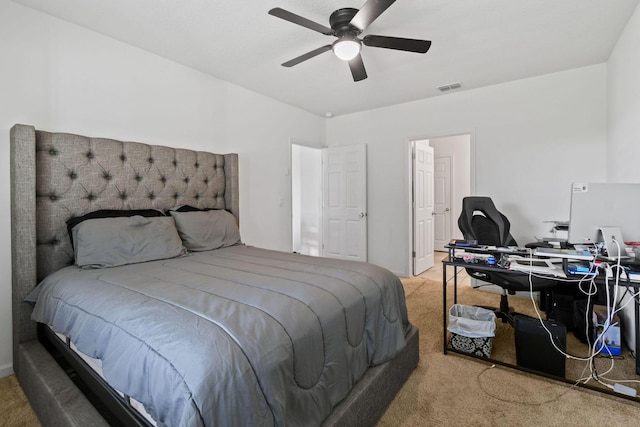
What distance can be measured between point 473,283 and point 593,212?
2197 mm

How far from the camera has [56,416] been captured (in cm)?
128

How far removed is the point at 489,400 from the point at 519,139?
111 inches

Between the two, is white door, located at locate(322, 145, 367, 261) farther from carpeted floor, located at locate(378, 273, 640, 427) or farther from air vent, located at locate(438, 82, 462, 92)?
carpeted floor, located at locate(378, 273, 640, 427)

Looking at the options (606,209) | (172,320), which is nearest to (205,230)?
(172,320)

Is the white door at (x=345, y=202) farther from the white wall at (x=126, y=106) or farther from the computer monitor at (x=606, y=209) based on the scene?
the computer monitor at (x=606, y=209)

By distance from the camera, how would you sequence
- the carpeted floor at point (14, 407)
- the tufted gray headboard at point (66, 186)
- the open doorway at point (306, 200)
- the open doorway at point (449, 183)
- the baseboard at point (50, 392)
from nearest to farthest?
the baseboard at point (50, 392)
the carpeted floor at point (14, 407)
the tufted gray headboard at point (66, 186)
the open doorway at point (306, 200)
the open doorway at point (449, 183)

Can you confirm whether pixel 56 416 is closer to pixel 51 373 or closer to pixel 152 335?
pixel 51 373

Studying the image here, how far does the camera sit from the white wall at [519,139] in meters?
3.08

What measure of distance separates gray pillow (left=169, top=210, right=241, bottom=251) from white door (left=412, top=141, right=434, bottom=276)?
2597 millimetres

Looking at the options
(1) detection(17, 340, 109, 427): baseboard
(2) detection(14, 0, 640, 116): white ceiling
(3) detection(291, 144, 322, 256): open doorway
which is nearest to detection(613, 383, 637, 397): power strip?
(2) detection(14, 0, 640, 116): white ceiling

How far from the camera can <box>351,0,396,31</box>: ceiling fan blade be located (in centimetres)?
165

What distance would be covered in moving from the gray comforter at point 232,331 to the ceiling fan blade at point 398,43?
146cm

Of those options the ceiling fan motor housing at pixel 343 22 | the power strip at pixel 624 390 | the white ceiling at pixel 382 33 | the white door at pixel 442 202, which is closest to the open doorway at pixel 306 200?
the white ceiling at pixel 382 33

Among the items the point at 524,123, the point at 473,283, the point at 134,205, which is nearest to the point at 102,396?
the point at 134,205
